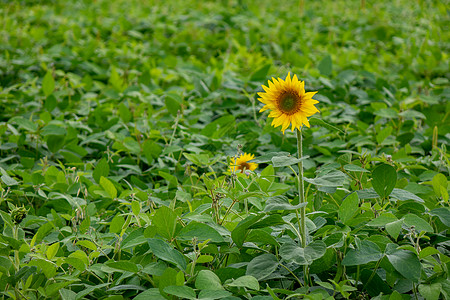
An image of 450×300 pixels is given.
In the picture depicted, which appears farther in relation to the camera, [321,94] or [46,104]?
[321,94]

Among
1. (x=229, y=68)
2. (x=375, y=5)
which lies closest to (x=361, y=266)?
(x=229, y=68)

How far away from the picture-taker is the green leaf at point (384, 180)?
4.58ft

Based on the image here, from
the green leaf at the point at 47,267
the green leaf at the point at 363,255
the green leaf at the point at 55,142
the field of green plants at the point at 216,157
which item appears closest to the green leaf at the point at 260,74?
the field of green plants at the point at 216,157

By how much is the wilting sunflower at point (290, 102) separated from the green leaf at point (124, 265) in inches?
21.2

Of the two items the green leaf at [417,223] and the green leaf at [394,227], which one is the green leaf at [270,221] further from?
the green leaf at [417,223]

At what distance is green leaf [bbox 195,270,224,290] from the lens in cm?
114

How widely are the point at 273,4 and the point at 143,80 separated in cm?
315

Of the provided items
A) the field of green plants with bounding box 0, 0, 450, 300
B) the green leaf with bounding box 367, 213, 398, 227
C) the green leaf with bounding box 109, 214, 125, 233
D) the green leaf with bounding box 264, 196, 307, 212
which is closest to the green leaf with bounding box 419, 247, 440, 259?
the field of green plants with bounding box 0, 0, 450, 300

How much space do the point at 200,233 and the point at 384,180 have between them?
0.58m

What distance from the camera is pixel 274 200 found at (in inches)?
48.3

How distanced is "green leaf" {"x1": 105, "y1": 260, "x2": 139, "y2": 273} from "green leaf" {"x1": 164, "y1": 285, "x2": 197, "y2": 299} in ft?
0.50

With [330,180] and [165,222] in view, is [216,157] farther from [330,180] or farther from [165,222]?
[330,180]

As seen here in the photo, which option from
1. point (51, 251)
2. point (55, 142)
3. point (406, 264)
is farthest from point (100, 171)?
point (406, 264)

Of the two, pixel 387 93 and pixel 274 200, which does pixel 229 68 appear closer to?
pixel 387 93
